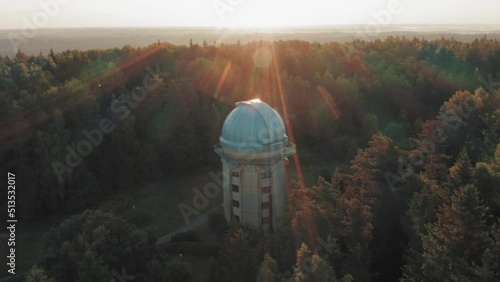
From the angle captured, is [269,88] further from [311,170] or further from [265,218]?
[265,218]
